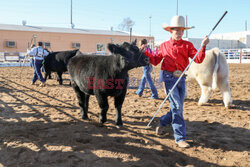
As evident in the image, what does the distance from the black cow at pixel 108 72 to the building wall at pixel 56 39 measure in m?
24.5

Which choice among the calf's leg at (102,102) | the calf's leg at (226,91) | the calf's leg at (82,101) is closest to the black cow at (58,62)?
the calf's leg at (82,101)

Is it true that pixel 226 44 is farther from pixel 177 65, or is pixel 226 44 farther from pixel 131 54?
pixel 131 54

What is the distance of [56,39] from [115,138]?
93.2 feet

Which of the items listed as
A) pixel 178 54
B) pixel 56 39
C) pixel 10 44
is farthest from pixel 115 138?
pixel 56 39

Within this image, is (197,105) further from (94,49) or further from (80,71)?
(94,49)

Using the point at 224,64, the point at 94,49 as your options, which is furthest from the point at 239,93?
the point at 94,49

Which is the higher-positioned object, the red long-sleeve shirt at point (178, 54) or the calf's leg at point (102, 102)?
the red long-sleeve shirt at point (178, 54)

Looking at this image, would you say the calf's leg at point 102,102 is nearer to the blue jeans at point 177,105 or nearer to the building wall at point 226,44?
the blue jeans at point 177,105

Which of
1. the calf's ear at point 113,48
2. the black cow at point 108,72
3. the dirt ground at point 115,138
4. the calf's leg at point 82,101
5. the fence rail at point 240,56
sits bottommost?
the dirt ground at point 115,138

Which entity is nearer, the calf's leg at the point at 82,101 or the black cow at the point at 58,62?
the calf's leg at the point at 82,101

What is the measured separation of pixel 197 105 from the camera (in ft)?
18.9

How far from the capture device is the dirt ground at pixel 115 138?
2877mm

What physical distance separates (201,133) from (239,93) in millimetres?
4107

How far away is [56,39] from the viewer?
2931cm
